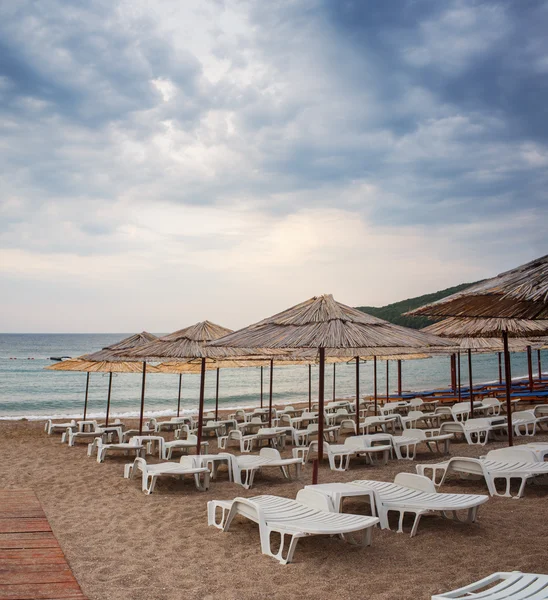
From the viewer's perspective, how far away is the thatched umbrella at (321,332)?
6.65m

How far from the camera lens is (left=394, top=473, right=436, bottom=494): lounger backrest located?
4789 mm

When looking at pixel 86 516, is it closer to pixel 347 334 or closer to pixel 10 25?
pixel 347 334

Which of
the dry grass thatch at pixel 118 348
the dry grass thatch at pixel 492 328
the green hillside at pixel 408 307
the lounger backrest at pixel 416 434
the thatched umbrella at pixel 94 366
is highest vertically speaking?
the green hillside at pixel 408 307

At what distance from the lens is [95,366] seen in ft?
39.9

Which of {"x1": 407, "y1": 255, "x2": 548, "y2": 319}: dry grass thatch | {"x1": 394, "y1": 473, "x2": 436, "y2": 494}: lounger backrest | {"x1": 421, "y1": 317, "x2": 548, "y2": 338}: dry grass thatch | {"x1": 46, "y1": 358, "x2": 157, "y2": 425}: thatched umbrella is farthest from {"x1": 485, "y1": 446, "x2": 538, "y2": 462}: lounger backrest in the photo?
{"x1": 46, "y1": 358, "x2": 157, "y2": 425}: thatched umbrella

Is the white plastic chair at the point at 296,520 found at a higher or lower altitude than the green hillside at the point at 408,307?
lower

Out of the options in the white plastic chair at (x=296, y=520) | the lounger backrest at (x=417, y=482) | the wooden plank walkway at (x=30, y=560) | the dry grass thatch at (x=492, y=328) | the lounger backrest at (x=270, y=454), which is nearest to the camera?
the wooden plank walkway at (x=30, y=560)

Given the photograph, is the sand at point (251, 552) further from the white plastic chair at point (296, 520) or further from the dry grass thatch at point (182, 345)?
the dry grass thatch at point (182, 345)

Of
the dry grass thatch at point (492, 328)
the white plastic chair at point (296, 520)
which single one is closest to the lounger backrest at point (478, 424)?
the dry grass thatch at point (492, 328)

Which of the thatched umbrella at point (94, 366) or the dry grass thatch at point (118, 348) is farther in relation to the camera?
the thatched umbrella at point (94, 366)

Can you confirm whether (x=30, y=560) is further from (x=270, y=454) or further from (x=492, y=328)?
(x=492, y=328)

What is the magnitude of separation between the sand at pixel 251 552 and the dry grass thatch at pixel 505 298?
1.91 metres

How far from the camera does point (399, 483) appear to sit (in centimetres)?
503

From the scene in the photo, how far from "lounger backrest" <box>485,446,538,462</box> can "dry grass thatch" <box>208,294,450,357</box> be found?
1669 mm
